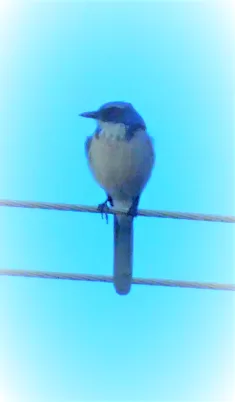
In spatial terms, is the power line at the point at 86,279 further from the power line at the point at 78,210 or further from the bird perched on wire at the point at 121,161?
the bird perched on wire at the point at 121,161

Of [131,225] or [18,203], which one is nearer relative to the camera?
[18,203]

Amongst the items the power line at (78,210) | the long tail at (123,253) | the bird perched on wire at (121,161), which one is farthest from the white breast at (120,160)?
the power line at (78,210)

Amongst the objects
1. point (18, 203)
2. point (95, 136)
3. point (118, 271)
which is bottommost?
point (18, 203)

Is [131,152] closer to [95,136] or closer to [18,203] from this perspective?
[95,136]

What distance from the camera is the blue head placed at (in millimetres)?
5551

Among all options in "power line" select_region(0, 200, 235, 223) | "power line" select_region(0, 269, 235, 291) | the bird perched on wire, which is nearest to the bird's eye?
the bird perched on wire

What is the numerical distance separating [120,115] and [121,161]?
37cm

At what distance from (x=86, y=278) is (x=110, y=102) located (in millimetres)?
1982

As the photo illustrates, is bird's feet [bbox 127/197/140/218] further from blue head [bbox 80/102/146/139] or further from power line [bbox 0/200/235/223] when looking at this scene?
power line [bbox 0/200/235/223]

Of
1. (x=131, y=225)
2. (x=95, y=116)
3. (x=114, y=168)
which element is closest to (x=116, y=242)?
(x=131, y=225)

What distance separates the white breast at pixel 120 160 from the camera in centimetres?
543

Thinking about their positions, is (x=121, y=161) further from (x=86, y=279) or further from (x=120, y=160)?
(x=86, y=279)

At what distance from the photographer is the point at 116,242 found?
5.62 m

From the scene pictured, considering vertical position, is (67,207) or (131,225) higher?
(131,225)
